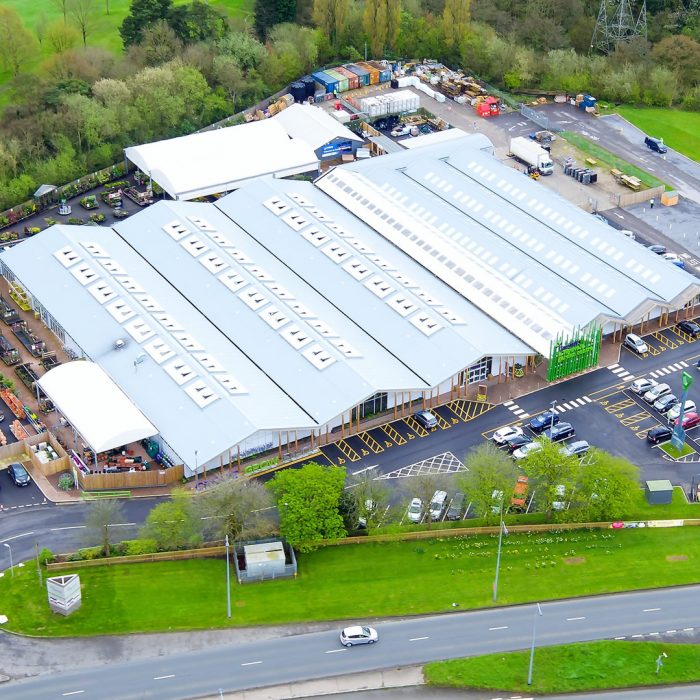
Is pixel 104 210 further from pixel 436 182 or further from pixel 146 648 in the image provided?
pixel 146 648

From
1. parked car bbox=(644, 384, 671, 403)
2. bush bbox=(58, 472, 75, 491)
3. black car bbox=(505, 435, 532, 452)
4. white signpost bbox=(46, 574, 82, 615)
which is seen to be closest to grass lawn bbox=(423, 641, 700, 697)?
black car bbox=(505, 435, 532, 452)

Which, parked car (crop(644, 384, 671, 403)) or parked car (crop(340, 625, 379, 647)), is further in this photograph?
parked car (crop(644, 384, 671, 403))

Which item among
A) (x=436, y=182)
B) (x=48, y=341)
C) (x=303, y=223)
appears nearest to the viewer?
(x=48, y=341)

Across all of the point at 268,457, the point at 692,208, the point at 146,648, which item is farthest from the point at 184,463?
the point at 692,208

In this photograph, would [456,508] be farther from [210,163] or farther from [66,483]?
[210,163]

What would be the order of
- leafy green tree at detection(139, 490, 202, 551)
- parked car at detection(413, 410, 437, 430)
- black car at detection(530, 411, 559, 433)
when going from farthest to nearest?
parked car at detection(413, 410, 437, 430)
black car at detection(530, 411, 559, 433)
leafy green tree at detection(139, 490, 202, 551)

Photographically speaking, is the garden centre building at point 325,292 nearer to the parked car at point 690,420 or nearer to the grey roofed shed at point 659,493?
A: the parked car at point 690,420

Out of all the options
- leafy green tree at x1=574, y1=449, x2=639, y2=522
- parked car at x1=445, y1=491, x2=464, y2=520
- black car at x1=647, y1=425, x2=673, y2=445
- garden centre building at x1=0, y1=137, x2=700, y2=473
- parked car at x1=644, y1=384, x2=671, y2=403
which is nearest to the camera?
leafy green tree at x1=574, y1=449, x2=639, y2=522

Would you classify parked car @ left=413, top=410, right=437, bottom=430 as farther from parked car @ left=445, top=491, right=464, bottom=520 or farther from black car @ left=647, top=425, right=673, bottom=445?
black car @ left=647, top=425, right=673, bottom=445
